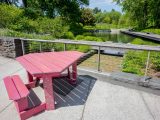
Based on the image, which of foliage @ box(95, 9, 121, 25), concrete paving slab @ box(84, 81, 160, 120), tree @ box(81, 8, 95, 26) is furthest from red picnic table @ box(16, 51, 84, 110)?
foliage @ box(95, 9, 121, 25)

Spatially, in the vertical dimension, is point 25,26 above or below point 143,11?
below

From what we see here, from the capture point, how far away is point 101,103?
3025 millimetres

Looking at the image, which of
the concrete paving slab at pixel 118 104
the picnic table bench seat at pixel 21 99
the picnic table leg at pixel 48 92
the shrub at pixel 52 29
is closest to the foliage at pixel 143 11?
the shrub at pixel 52 29

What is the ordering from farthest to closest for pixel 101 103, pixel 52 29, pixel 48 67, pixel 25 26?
pixel 25 26, pixel 52 29, pixel 101 103, pixel 48 67

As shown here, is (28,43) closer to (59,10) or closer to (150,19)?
(59,10)

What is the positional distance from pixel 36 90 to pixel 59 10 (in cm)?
1985

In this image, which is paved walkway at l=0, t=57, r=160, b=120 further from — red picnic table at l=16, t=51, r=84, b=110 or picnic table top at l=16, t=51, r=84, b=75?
picnic table top at l=16, t=51, r=84, b=75

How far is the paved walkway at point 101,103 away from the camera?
8.68 feet

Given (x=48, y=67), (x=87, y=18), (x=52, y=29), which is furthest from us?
(x=87, y=18)

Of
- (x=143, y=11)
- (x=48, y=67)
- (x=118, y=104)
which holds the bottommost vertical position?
(x=118, y=104)

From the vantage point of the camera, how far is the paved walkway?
2.65 metres

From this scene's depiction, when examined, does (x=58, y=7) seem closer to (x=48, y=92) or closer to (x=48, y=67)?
(x=48, y=67)

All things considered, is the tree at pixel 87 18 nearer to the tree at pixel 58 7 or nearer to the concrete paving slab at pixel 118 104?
the tree at pixel 58 7

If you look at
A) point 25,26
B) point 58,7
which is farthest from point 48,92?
point 58,7
